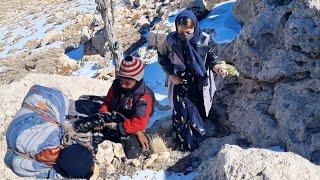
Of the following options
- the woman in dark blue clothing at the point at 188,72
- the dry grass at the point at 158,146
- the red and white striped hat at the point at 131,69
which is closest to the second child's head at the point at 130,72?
the red and white striped hat at the point at 131,69

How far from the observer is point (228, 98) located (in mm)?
5844

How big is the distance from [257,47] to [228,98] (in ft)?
2.79

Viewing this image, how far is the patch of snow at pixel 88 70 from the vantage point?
13.5 m

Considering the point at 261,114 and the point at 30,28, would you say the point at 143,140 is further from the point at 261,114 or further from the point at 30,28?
the point at 30,28

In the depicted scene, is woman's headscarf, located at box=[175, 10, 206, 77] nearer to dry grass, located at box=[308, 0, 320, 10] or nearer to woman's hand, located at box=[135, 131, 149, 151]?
woman's hand, located at box=[135, 131, 149, 151]

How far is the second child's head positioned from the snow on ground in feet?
53.6

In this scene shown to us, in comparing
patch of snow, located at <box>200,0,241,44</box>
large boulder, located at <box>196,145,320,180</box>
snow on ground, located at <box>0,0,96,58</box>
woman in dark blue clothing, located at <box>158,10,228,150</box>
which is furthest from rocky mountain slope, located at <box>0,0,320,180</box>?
snow on ground, located at <box>0,0,96,58</box>

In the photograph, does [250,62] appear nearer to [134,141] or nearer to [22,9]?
[134,141]

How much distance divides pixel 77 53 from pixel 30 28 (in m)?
8.65

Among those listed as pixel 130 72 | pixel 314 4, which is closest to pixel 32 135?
pixel 130 72

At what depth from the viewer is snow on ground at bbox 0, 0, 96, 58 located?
2170 centimetres

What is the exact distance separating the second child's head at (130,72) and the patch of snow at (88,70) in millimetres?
8434

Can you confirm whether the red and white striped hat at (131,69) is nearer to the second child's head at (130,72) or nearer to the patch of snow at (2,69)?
the second child's head at (130,72)

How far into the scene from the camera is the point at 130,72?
186 inches
